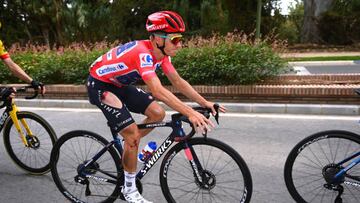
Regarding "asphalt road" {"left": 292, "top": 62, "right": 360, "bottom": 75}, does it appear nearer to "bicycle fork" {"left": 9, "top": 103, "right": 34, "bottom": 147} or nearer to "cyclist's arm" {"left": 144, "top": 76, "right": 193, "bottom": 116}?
"bicycle fork" {"left": 9, "top": 103, "right": 34, "bottom": 147}

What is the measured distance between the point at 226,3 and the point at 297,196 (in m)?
23.3

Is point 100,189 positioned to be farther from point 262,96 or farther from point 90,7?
point 90,7

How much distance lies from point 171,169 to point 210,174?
392 mm

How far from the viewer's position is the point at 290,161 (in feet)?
11.6

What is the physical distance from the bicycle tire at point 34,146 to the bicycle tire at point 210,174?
1.80 metres

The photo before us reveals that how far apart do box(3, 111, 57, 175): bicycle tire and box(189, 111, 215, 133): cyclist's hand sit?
239 centimetres

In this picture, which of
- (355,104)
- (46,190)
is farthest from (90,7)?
(46,190)

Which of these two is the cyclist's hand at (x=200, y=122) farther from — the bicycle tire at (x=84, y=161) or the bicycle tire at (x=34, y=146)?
the bicycle tire at (x=34, y=146)

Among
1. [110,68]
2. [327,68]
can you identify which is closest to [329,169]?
[110,68]

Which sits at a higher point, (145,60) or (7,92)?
(145,60)

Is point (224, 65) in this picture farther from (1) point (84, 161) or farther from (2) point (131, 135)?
(2) point (131, 135)

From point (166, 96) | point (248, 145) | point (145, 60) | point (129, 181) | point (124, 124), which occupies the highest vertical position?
point (145, 60)

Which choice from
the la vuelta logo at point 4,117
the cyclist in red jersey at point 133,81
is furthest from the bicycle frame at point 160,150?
the la vuelta logo at point 4,117

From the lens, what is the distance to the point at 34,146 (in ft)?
15.4
